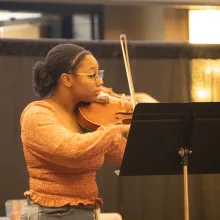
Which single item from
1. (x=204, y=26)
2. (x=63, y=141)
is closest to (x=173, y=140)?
(x=63, y=141)

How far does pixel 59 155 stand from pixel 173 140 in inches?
18.2

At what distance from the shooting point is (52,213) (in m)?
1.74

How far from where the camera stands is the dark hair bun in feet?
6.13

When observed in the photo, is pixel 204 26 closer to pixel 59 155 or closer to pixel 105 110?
pixel 105 110

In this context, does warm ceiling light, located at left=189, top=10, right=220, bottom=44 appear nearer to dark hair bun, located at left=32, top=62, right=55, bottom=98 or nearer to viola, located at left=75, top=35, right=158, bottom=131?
viola, located at left=75, top=35, right=158, bottom=131

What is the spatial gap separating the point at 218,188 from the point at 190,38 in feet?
3.77

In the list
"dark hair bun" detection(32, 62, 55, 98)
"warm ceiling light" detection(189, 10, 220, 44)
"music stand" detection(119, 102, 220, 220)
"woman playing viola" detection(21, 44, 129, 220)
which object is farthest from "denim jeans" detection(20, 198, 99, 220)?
"warm ceiling light" detection(189, 10, 220, 44)

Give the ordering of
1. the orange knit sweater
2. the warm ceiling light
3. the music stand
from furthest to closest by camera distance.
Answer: the warm ceiling light → the music stand → the orange knit sweater

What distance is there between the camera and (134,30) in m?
4.05

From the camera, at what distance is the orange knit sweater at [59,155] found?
1.69 meters

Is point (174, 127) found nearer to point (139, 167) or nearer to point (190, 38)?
point (139, 167)

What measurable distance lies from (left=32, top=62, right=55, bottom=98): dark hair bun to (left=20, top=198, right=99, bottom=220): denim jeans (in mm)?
383

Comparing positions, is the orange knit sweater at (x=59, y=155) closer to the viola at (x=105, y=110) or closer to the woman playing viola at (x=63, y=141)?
the woman playing viola at (x=63, y=141)

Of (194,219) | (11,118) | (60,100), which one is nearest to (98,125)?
(60,100)
